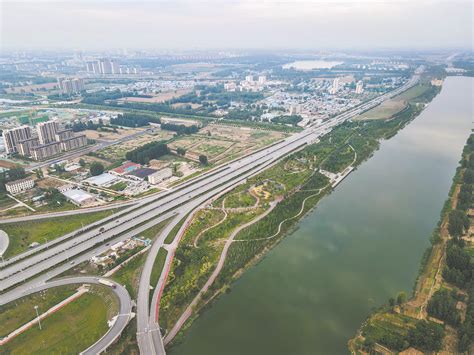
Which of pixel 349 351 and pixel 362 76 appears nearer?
pixel 349 351

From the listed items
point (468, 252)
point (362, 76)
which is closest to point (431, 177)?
point (468, 252)

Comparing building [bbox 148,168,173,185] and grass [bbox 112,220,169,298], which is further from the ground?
building [bbox 148,168,173,185]

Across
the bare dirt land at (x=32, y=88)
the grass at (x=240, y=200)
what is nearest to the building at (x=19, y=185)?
the grass at (x=240, y=200)

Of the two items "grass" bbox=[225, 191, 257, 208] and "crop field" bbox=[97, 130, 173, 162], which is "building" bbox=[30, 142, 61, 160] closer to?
"crop field" bbox=[97, 130, 173, 162]

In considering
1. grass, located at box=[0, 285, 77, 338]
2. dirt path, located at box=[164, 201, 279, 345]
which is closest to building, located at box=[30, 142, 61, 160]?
grass, located at box=[0, 285, 77, 338]

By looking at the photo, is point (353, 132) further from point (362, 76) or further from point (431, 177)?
point (362, 76)

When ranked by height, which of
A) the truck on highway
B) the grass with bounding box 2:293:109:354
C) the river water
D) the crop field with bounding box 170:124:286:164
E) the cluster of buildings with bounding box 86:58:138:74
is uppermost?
the cluster of buildings with bounding box 86:58:138:74

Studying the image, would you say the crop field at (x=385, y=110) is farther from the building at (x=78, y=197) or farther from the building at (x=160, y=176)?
the building at (x=78, y=197)

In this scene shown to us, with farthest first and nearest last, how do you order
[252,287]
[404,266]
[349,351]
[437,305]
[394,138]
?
1. [394,138]
2. [404,266]
3. [252,287]
4. [437,305]
5. [349,351]
